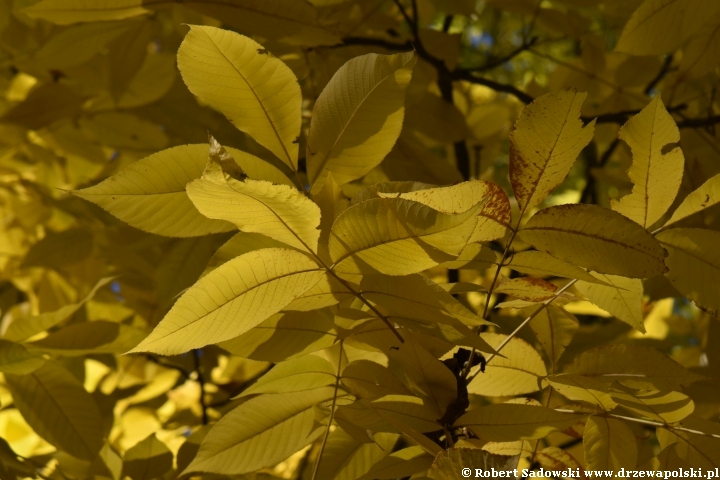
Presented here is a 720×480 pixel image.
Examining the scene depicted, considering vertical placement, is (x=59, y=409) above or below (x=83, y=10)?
below

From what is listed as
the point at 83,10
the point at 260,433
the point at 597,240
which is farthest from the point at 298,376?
the point at 83,10

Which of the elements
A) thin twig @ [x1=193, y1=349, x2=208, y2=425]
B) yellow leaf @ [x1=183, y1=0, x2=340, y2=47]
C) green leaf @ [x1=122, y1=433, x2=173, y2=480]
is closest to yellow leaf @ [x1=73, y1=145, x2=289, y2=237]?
yellow leaf @ [x1=183, y1=0, x2=340, y2=47]

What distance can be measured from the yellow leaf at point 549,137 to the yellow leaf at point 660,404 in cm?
18

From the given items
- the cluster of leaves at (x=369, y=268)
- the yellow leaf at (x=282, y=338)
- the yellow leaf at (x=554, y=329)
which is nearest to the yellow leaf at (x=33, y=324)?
the cluster of leaves at (x=369, y=268)

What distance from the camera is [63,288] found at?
1.16 meters

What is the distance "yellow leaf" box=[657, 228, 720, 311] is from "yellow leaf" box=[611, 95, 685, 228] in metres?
0.04

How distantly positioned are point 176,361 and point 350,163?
87 centimetres

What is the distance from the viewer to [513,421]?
461mm

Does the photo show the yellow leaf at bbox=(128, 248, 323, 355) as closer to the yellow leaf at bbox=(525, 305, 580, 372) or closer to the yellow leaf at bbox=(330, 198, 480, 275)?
the yellow leaf at bbox=(330, 198, 480, 275)

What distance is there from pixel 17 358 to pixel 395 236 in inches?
17.5

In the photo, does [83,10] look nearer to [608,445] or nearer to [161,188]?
[161,188]

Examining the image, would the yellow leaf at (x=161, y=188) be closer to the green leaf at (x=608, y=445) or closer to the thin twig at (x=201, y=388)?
the green leaf at (x=608, y=445)

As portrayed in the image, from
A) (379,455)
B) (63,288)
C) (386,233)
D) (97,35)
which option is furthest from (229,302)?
(63,288)

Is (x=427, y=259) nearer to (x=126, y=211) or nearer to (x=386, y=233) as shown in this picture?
(x=386, y=233)
